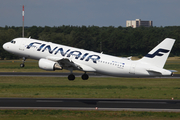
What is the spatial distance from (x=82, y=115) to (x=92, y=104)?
273 inches

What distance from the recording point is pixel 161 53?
50844mm

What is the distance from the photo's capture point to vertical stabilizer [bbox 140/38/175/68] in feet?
164

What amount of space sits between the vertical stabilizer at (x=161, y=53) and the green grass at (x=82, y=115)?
15.7 meters

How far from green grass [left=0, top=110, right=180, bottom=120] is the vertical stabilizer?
15.7 meters

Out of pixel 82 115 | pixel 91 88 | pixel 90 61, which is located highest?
pixel 90 61

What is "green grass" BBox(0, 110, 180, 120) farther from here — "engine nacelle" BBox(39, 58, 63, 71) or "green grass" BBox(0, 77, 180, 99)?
"engine nacelle" BBox(39, 58, 63, 71)

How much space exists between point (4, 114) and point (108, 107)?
39.8ft

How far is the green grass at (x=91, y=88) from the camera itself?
50094mm

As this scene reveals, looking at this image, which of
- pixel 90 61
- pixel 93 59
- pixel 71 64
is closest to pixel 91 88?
pixel 90 61

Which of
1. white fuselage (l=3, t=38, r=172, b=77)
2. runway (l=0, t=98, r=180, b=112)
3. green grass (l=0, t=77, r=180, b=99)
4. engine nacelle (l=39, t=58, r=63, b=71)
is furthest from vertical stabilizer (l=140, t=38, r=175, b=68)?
engine nacelle (l=39, t=58, r=63, b=71)

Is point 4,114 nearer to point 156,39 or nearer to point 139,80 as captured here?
point 139,80

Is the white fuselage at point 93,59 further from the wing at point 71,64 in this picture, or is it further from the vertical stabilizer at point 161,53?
the vertical stabilizer at point 161,53

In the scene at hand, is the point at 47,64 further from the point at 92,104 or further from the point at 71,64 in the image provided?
the point at 92,104

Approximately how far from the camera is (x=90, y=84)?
6284cm
